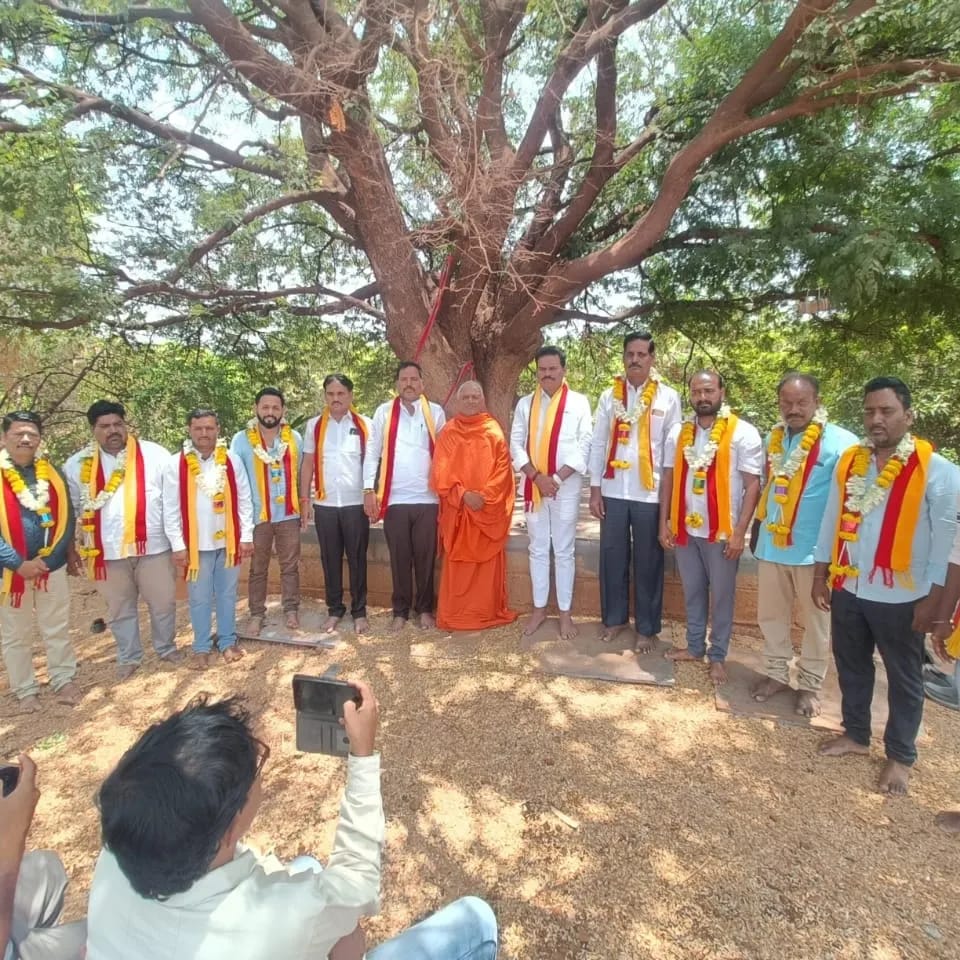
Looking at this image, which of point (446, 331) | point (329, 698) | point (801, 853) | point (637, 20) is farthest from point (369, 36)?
→ point (801, 853)

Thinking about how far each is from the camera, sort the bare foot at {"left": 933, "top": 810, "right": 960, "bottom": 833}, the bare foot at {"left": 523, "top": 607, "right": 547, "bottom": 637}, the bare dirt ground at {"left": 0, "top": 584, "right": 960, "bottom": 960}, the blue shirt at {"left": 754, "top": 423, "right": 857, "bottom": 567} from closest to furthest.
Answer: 1. the bare dirt ground at {"left": 0, "top": 584, "right": 960, "bottom": 960}
2. the bare foot at {"left": 933, "top": 810, "right": 960, "bottom": 833}
3. the blue shirt at {"left": 754, "top": 423, "right": 857, "bottom": 567}
4. the bare foot at {"left": 523, "top": 607, "right": 547, "bottom": 637}

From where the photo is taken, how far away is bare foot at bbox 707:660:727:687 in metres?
3.60

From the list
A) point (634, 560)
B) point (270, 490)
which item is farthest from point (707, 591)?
point (270, 490)

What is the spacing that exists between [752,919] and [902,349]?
6.02 meters

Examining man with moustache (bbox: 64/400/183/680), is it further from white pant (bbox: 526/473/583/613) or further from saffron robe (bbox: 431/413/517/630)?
white pant (bbox: 526/473/583/613)

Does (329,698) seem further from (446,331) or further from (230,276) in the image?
(230,276)

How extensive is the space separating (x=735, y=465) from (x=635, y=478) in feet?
2.15

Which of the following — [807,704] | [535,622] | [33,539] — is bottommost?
[807,704]

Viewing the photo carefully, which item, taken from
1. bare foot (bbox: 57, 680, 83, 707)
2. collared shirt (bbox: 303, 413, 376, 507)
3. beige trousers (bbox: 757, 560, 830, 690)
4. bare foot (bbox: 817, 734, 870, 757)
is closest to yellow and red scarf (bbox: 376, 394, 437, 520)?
collared shirt (bbox: 303, 413, 376, 507)

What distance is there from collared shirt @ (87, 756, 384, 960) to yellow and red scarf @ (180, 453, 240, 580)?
10.2 feet

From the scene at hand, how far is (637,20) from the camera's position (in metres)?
4.66

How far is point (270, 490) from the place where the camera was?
4.45m

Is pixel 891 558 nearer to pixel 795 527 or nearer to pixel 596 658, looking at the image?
pixel 795 527

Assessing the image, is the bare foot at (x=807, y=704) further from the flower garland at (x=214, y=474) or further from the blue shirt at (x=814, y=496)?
the flower garland at (x=214, y=474)
